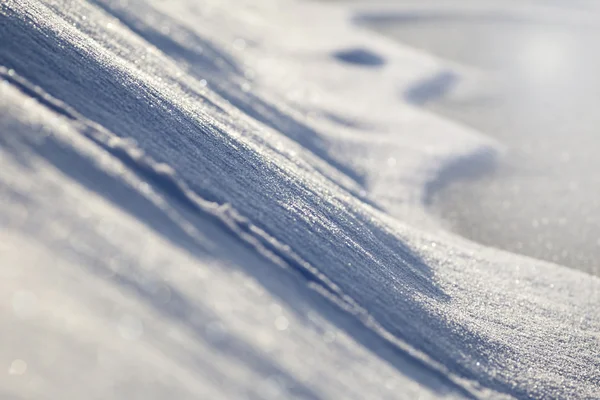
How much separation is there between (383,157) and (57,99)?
1.48 metres

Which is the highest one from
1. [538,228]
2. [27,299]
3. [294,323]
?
[538,228]

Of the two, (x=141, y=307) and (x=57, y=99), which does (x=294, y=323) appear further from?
(x=57, y=99)

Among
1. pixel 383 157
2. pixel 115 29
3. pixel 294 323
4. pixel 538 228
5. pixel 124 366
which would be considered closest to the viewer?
pixel 124 366

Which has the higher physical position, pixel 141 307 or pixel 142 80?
pixel 142 80

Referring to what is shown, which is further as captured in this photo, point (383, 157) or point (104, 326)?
point (383, 157)

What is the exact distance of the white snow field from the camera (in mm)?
957

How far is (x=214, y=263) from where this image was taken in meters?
1.16

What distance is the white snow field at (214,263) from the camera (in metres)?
0.96

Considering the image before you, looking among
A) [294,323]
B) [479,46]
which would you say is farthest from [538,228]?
[479,46]

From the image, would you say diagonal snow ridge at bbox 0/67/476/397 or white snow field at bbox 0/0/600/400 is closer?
white snow field at bbox 0/0/600/400

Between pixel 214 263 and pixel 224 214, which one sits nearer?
pixel 214 263

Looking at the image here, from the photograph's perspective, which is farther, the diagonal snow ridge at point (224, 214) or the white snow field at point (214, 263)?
the diagonal snow ridge at point (224, 214)

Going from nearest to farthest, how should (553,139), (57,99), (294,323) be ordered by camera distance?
(294,323)
(57,99)
(553,139)

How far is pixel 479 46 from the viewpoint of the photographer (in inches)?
170
